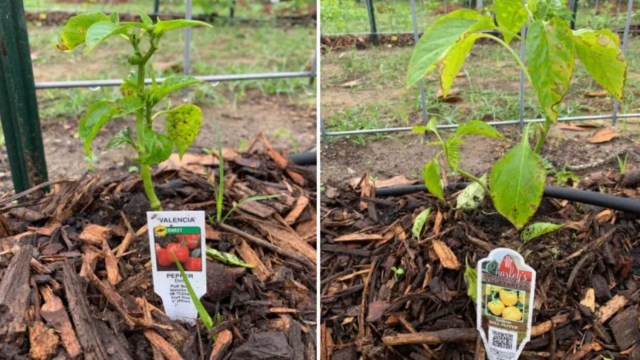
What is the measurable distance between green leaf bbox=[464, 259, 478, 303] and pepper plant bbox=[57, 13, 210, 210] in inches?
24.6

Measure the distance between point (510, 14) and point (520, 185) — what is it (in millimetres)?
298

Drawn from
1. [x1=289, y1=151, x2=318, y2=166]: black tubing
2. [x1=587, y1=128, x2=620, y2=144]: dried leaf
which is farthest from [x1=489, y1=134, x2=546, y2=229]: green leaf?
[x1=289, y1=151, x2=318, y2=166]: black tubing

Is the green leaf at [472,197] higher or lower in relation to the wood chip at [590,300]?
higher

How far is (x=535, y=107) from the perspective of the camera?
1468mm

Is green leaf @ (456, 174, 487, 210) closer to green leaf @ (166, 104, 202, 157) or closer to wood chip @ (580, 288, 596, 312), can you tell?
wood chip @ (580, 288, 596, 312)

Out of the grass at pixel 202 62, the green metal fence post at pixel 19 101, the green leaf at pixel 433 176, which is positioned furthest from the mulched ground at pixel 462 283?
the grass at pixel 202 62

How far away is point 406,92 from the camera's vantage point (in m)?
1.48

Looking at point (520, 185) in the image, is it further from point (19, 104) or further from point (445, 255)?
point (19, 104)

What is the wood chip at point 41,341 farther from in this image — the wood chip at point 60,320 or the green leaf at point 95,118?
the green leaf at point 95,118

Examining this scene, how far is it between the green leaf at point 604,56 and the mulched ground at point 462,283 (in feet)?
1.08

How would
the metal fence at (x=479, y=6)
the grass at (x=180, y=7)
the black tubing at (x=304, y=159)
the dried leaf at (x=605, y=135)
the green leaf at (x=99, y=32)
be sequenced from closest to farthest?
1. the green leaf at (x=99, y=32)
2. the metal fence at (x=479, y=6)
3. the dried leaf at (x=605, y=135)
4. the black tubing at (x=304, y=159)
5. the grass at (x=180, y=7)

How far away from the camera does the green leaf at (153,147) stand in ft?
4.19

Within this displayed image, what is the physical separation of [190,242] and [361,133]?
1.66 feet

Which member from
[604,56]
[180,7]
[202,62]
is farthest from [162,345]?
[180,7]
